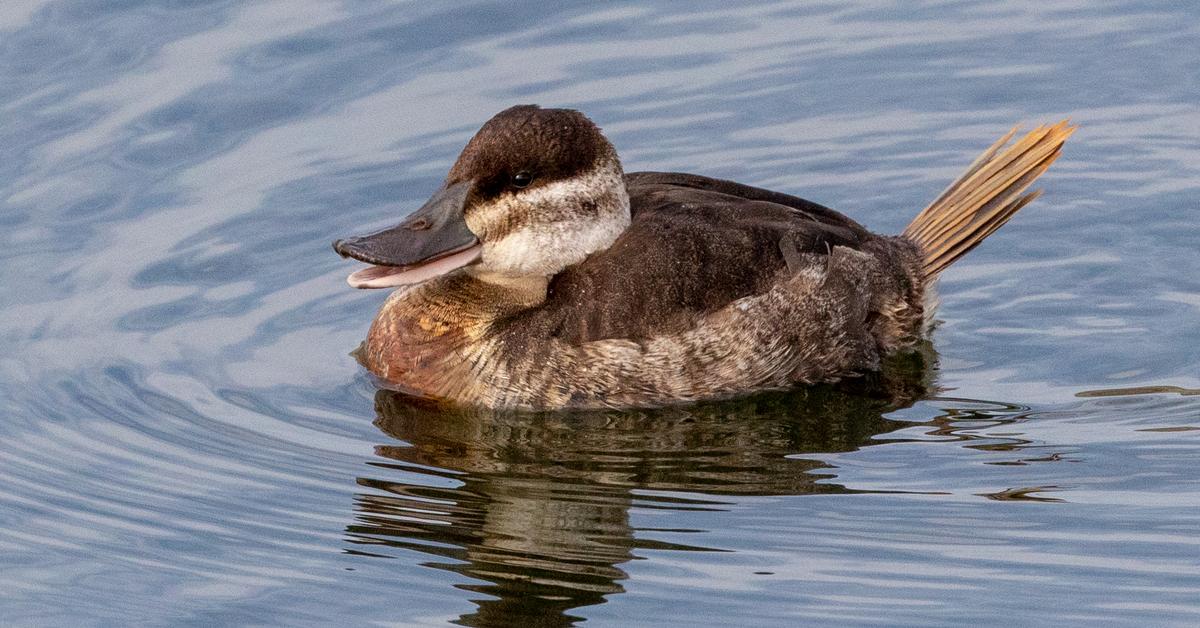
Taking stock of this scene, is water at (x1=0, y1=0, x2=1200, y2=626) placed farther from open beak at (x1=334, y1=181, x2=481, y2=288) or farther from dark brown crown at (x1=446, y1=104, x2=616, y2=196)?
dark brown crown at (x1=446, y1=104, x2=616, y2=196)

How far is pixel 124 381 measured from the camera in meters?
8.68

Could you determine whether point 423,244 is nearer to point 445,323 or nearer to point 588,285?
point 445,323

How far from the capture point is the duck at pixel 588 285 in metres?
8.18

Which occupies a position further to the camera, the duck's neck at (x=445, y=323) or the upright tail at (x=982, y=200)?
the upright tail at (x=982, y=200)

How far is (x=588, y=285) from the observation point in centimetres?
834

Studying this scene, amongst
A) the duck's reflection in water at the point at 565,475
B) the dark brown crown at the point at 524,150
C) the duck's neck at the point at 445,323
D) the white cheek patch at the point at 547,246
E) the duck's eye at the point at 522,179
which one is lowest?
the duck's reflection in water at the point at 565,475

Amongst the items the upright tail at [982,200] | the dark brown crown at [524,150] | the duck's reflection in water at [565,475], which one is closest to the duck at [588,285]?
the dark brown crown at [524,150]

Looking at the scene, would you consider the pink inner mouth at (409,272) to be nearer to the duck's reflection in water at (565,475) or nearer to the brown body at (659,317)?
the brown body at (659,317)

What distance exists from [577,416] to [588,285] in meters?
0.55

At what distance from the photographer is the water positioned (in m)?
6.80

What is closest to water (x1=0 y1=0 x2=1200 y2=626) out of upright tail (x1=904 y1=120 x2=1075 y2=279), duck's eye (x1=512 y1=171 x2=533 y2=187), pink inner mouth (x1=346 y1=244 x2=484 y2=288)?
upright tail (x1=904 y1=120 x2=1075 y2=279)

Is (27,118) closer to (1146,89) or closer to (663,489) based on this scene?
(663,489)

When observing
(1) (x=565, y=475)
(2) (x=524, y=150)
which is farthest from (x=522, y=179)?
(1) (x=565, y=475)

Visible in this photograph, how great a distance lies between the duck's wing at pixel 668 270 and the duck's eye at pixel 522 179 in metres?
0.44
